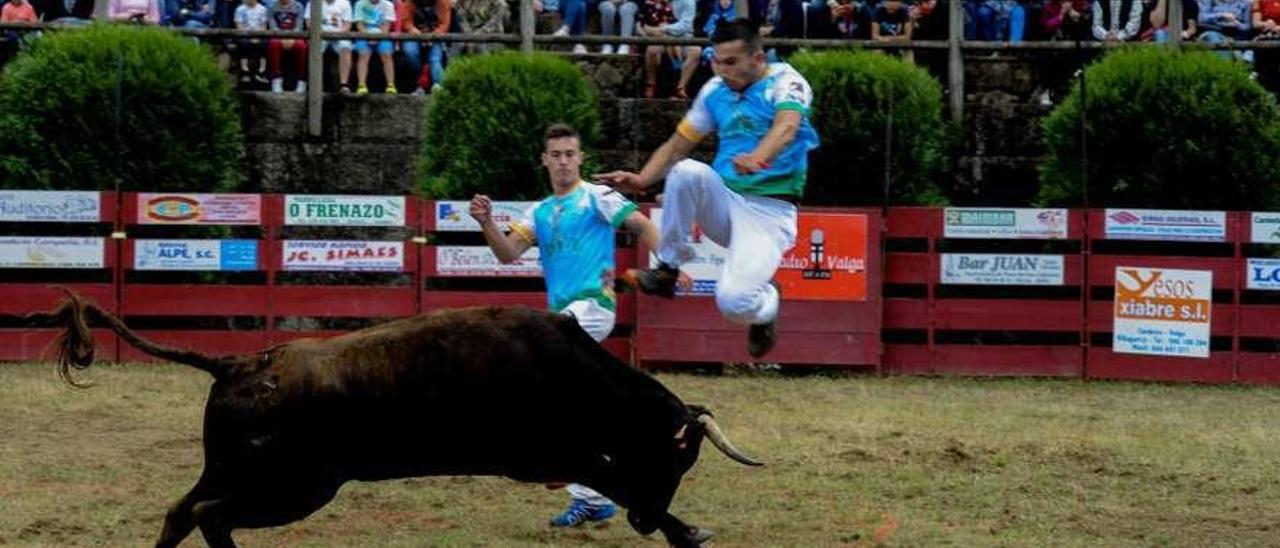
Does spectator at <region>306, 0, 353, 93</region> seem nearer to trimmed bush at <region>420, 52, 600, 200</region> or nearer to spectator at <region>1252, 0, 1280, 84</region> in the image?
trimmed bush at <region>420, 52, 600, 200</region>

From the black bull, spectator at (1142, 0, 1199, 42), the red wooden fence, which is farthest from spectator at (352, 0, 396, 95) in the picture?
the black bull

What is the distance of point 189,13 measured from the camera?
20922 millimetres

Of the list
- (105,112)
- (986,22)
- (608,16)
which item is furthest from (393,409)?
(986,22)

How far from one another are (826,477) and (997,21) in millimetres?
10102

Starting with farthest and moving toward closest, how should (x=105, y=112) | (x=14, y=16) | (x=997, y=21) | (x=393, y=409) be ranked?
1. (x=997, y=21)
2. (x=14, y=16)
3. (x=105, y=112)
4. (x=393, y=409)

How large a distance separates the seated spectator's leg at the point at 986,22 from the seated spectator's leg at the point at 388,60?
5989 millimetres

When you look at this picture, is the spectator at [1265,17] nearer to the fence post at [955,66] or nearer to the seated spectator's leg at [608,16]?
the fence post at [955,66]

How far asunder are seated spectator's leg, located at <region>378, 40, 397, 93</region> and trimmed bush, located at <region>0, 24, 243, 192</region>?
2.11m

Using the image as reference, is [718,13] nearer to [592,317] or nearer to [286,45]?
[286,45]

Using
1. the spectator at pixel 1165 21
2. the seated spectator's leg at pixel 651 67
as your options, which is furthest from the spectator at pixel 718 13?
the spectator at pixel 1165 21

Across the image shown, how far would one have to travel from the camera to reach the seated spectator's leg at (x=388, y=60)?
2116 centimetres

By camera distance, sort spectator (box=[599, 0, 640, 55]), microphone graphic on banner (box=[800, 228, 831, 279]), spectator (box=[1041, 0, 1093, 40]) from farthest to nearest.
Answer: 1. spectator (box=[1041, 0, 1093, 40])
2. spectator (box=[599, 0, 640, 55])
3. microphone graphic on banner (box=[800, 228, 831, 279])

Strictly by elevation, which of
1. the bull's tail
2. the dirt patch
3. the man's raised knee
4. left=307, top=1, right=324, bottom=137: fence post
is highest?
left=307, top=1, right=324, bottom=137: fence post

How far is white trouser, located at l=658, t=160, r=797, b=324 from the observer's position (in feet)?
32.2
